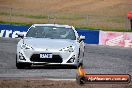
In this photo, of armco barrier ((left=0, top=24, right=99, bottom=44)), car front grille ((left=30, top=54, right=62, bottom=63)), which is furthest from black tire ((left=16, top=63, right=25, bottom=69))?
armco barrier ((left=0, top=24, right=99, bottom=44))

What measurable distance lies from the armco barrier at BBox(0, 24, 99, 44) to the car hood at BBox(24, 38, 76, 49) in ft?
55.2

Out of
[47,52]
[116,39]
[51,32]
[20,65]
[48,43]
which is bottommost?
[116,39]

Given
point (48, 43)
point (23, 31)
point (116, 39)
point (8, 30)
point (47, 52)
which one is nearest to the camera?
point (47, 52)

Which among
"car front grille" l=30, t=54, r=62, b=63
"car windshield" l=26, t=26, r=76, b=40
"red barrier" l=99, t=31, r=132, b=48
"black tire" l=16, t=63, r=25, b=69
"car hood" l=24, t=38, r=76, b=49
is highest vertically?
"car windshield" l=26, t=26, r=76, b=40

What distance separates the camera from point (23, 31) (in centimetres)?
3597

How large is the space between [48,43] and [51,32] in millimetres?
1326

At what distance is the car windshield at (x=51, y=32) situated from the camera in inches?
674

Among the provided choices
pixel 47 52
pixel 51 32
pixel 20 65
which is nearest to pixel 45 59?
pixel 47 52

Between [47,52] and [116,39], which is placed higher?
[47,52]

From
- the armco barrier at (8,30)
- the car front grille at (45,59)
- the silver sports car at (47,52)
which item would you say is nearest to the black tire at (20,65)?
the silver sports car at (47,52)

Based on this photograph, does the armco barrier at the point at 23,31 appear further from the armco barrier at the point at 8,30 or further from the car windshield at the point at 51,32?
the car windshield at the point at 51,32

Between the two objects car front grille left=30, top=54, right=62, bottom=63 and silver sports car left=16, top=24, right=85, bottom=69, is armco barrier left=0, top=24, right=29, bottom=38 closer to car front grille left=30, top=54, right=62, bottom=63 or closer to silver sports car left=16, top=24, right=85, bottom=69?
silver sports car left=16, top=24, right=85, bottom=69

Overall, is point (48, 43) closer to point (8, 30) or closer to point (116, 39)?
point (116, 39)

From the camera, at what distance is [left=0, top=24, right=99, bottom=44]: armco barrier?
33309 mm
